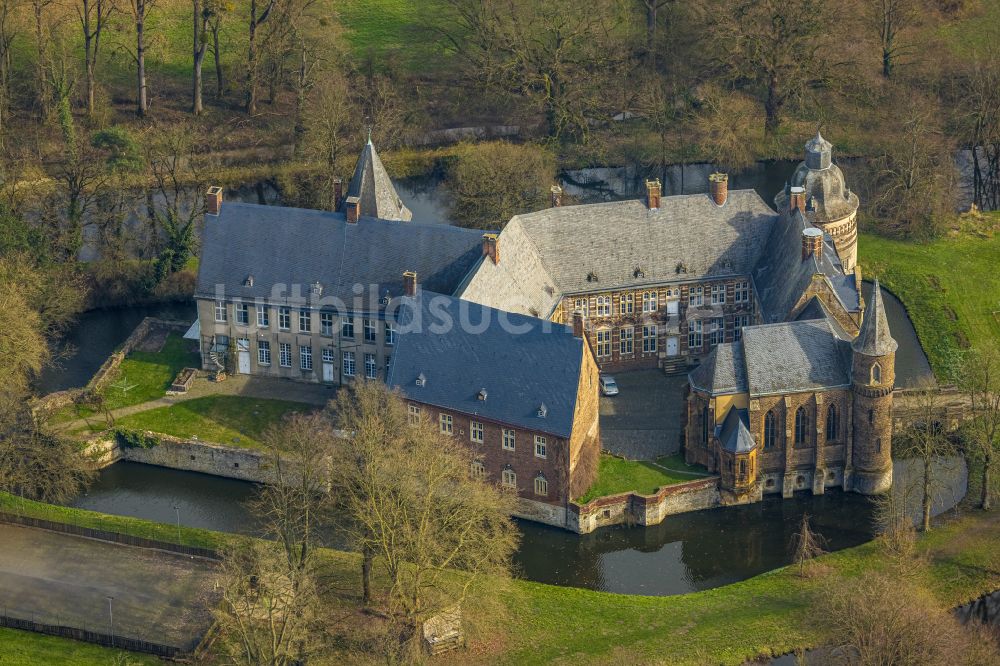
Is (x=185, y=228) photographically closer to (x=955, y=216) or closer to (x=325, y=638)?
(x=325, y=638)

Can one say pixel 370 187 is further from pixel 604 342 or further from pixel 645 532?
pixel 645 532

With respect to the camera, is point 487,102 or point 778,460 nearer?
point 778,460

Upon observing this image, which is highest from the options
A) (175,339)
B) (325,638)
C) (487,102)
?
(487,102)

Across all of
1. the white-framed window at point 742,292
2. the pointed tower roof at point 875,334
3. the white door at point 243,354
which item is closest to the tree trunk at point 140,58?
the white door at point 243,354

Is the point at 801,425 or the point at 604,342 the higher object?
the point at 604,342

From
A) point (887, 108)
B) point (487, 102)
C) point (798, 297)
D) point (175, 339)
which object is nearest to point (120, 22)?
point (487, 102)

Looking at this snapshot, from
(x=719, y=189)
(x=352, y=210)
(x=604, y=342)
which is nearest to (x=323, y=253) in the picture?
(x=352, y=210)

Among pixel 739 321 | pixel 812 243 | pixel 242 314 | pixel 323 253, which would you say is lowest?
pixel 739 321
